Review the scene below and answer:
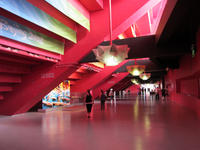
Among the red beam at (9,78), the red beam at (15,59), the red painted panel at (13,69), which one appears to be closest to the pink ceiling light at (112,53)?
the red beam at (15,59)

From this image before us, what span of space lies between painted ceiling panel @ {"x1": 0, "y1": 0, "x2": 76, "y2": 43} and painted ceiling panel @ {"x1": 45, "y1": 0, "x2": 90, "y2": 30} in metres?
1.00

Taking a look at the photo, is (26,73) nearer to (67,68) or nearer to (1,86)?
(1,86)

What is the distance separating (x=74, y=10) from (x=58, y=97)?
9.78 meters

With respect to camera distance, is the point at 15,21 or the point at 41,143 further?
the point at 15,21

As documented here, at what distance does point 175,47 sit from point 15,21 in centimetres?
751

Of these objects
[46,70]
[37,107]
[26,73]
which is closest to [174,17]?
[46,70]

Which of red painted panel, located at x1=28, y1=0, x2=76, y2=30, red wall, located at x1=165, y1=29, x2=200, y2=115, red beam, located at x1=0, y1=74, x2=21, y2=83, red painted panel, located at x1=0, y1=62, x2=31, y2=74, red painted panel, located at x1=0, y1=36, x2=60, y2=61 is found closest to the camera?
red painted panel, located at x1=28, y1=0, x2=76, y2=30

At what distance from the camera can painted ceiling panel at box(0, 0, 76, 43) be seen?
5.61m

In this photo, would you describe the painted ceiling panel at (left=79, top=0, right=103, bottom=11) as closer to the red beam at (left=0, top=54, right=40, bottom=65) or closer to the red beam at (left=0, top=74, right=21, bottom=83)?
the red beam at (left=0, top=54, right=40, bottom=65)

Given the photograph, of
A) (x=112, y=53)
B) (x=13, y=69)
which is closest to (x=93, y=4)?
(x=112, y=53)

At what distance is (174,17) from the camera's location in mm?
5715

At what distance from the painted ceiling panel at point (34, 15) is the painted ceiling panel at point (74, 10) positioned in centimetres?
100

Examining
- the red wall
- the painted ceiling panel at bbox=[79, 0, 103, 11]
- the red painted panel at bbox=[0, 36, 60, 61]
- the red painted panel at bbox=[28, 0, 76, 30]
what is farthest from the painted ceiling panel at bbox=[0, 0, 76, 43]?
the red wall

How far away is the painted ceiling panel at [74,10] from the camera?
612cm
